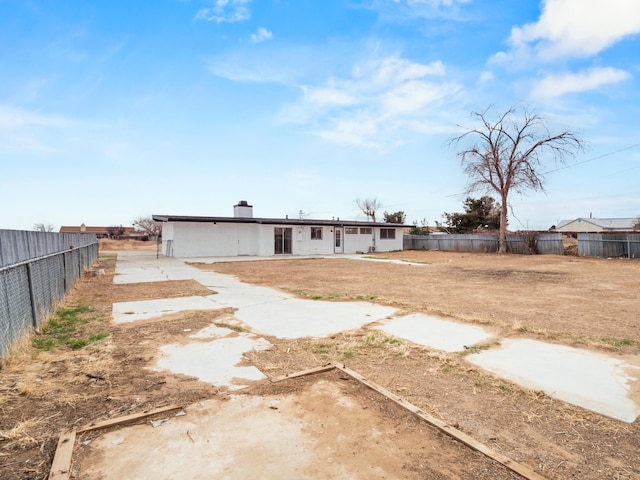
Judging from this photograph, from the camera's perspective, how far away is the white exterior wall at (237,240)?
2145 cm

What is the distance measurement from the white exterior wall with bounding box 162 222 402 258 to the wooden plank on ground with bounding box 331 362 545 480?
20355 mm

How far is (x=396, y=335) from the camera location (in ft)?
15.5

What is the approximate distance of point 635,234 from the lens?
19875mm

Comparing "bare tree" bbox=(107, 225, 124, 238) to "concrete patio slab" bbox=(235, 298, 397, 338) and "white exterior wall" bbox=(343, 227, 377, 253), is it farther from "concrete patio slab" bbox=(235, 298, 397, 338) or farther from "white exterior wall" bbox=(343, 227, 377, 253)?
"concrete patio slab" bbox=(235, 298, 397, 338)

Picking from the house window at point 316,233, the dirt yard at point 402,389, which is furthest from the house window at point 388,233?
the dirt yard at point 402,389

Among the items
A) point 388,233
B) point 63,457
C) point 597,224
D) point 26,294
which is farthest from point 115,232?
point 597,224

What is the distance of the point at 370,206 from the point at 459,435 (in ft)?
173

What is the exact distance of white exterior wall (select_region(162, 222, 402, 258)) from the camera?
70.4 feet

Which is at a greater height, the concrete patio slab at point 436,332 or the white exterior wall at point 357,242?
the white exterior wall at point 357,242

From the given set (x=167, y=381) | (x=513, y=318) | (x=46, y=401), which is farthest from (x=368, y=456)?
(x=513, y=318)

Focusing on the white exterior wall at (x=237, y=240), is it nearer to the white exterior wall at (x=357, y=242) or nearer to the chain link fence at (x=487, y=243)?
the white exterior wall at (x=357, y=242)

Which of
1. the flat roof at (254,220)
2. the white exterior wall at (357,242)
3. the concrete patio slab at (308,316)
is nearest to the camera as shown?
the concrete patio slab at (308,316)

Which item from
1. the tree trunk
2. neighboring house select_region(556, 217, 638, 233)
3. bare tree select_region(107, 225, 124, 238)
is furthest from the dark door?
neighboring house select_region(556, 217, 638, 233)

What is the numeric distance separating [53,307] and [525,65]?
17199mm
